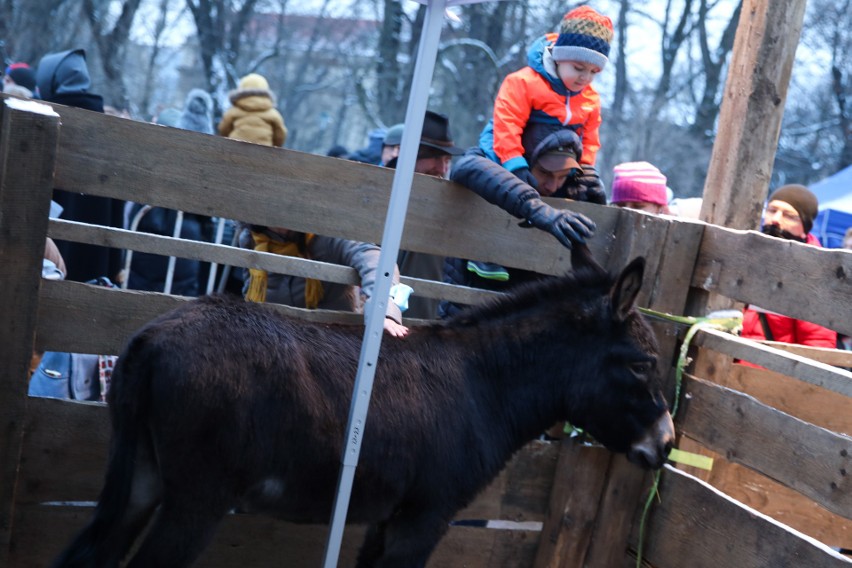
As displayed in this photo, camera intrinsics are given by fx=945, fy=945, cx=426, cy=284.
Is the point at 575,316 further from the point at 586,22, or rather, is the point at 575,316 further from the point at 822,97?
the point at 822,97

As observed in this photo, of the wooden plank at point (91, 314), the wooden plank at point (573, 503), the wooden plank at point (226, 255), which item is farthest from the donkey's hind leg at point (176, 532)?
the wooden plank at point (573, 503)

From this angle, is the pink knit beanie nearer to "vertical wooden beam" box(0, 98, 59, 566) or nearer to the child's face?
the child's face

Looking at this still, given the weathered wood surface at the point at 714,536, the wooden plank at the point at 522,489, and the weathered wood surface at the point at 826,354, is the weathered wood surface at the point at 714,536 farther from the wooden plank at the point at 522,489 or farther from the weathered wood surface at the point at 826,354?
the weathered wood surface at the point at 826,354

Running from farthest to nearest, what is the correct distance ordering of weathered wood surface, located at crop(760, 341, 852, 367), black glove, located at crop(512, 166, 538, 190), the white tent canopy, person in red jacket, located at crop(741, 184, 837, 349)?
the white tent canopy
person in red jacket, located at crop(741, 184, 837, 349)
weathered wood surface, located at crop(760, 341, 852, 367)
black glove, located at crop(512, 166, 538, 190)

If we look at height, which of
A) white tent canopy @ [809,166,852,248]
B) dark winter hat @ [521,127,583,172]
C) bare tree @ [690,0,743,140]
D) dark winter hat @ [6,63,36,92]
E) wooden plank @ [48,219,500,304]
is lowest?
wooden plank @ [48,219,500,304]

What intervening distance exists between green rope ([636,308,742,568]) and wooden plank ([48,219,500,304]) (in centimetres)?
92

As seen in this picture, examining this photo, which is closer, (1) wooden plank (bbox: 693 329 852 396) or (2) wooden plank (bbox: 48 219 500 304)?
(1) wooden plank (bbox: 693 329 852 396)

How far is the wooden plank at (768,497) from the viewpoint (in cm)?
484

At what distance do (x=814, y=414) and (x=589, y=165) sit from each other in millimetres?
1764

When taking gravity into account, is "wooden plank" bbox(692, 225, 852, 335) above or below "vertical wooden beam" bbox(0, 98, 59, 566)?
above

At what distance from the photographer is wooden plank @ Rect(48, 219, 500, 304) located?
4016mm

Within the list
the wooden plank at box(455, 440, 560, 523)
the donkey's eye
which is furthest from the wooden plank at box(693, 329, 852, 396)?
the wooden plank at box(455, 440, 560, 523)

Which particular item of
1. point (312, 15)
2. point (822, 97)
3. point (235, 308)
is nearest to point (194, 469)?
point (235, 308)

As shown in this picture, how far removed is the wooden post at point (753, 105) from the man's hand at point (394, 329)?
212 cm
